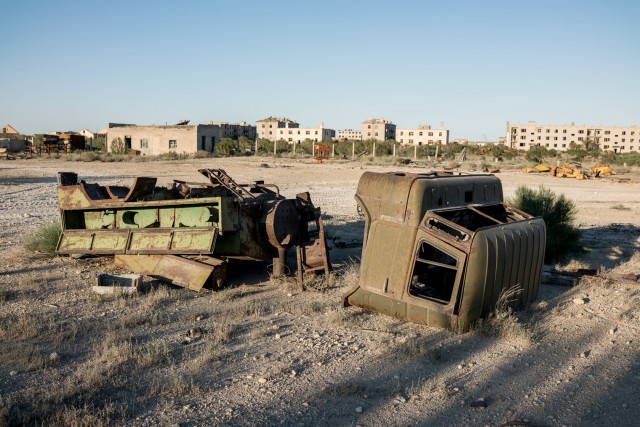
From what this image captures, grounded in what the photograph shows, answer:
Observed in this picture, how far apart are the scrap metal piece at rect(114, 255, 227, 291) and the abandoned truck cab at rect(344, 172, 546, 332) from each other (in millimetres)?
1892

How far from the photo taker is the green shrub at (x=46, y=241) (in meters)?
9.75

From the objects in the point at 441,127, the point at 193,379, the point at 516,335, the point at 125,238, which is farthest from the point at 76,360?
the point at 441,127

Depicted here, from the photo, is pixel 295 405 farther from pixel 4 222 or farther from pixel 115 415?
pixel 4 222

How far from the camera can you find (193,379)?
16.6 feet

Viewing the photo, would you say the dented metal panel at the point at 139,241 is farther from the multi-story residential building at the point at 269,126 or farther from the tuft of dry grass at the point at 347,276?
the multi-story residential building at the point at 269,126

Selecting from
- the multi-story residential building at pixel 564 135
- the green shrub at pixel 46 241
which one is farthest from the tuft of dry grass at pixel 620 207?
the multi-story residential building at pixel 564 135

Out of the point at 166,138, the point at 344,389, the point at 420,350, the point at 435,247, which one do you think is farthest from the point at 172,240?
the point at 166,138

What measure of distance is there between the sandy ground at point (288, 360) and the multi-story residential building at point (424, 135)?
14032 cm

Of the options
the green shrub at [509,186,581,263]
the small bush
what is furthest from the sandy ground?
the small bush

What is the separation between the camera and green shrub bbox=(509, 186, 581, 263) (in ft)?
35.8

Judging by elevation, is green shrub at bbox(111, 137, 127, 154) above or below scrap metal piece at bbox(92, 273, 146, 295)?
above

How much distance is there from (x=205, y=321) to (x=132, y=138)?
162 ft

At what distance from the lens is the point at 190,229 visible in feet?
26.7

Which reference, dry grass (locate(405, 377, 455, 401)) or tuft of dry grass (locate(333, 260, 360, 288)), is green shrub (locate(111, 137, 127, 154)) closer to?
tuft of dry grass (locate(333, 260, 360, 288))
